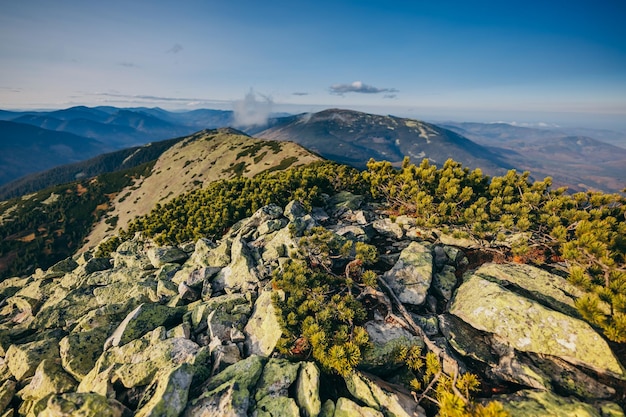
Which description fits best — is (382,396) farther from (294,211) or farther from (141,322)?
(294,211)

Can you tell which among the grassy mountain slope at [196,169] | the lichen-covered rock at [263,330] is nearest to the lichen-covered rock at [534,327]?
the lichen-covered rock at [263,330]

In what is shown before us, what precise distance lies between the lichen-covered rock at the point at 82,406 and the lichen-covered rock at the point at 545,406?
13.6 meters

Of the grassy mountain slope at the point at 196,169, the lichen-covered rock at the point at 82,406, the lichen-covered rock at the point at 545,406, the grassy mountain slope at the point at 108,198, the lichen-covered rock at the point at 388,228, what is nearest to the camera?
the lichen-covered rock at the point at 545,406

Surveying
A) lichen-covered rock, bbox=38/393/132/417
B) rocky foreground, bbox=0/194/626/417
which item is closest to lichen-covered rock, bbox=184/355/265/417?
rocky foreground, bbox=0/194/626/417

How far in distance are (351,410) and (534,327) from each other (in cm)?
816

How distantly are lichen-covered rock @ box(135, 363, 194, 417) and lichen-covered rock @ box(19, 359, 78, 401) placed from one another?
194 inches

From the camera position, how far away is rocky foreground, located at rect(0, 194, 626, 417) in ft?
31.8

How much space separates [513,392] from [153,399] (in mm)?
13359

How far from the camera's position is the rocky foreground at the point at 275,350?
9.69 metres

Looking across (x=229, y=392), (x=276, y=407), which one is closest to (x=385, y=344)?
Result: (x=276, y=407)

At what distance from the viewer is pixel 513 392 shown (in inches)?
398

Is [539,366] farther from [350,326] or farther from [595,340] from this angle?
[350,326]

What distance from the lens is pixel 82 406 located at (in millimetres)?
9148

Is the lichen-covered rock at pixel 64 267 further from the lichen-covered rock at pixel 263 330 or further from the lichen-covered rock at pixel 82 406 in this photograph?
the lichen-covered rock at pixel 263 330
